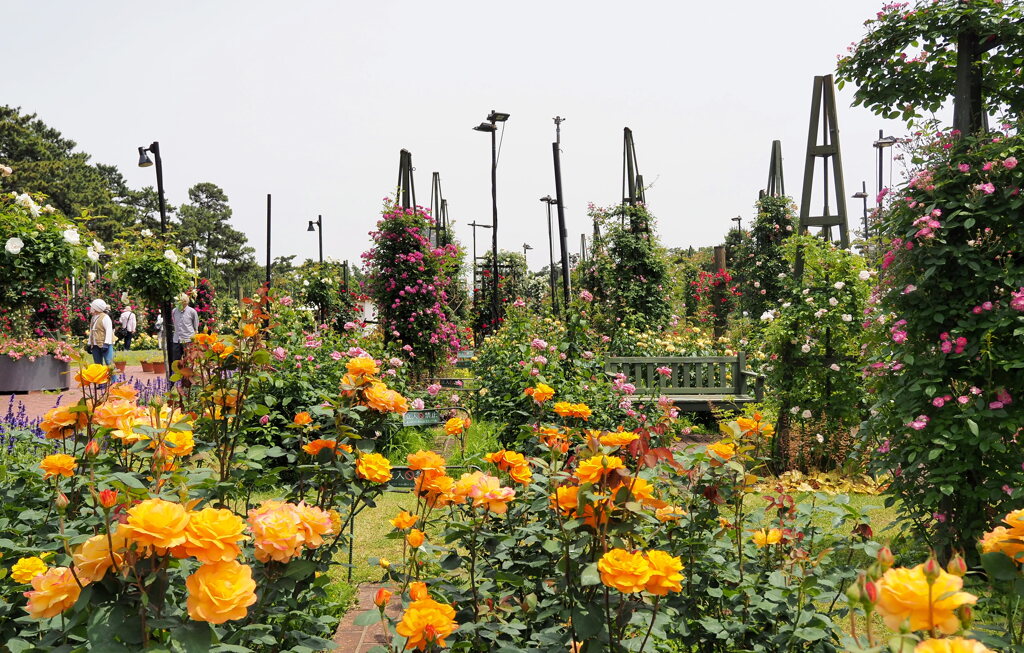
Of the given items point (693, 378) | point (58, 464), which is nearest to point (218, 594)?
point (58, 464)

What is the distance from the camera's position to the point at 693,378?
25.0 feet

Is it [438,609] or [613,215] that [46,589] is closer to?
[438,609]

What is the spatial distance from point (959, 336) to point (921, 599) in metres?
2.97

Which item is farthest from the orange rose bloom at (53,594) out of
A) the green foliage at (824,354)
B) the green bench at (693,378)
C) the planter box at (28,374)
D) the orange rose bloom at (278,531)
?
the planter box at (28,374)

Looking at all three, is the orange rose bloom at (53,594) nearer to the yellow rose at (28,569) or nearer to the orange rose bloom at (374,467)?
the yellow rose at (28,569)

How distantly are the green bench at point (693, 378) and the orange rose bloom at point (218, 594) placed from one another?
6213 mm

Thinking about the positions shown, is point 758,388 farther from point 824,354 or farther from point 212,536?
point 212,536

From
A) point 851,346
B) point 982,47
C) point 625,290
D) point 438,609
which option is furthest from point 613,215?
point 438,609

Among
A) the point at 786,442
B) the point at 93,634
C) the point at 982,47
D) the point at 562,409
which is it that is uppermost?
the point at 982,47

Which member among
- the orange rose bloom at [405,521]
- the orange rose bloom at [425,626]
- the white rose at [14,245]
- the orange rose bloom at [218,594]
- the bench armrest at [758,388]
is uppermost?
the white rose at [14,245]

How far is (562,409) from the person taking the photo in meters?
1.99

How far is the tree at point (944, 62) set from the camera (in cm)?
355

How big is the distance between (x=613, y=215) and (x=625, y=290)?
1.48 m

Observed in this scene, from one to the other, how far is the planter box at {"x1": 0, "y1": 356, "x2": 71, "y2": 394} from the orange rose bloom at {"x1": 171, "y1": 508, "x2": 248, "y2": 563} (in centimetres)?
1190
